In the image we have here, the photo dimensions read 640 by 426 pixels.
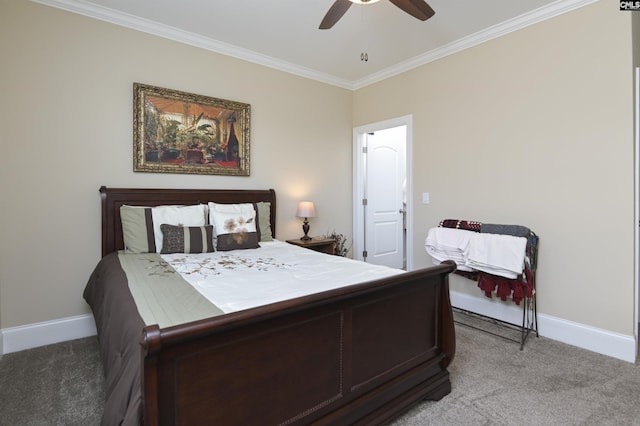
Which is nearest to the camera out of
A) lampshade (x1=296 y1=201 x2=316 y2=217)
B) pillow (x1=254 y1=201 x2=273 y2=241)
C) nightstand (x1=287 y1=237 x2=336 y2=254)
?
pillow (x1=254 y1=201 x2=273 y2=241)

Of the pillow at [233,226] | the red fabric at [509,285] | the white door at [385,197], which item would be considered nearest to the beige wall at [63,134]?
the pillow at [233,226]

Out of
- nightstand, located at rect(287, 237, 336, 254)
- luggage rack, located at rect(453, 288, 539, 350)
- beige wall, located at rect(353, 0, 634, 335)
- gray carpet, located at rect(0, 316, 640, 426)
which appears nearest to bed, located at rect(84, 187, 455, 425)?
gray carpet, located at rect(0, 316, 640, 426)

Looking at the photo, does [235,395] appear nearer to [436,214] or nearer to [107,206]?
[107,206]

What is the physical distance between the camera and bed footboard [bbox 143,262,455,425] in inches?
41.1

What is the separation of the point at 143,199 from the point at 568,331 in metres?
3.84

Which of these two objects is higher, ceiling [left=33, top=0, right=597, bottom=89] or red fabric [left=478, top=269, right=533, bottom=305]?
ceiling [left=33, top=0, right=597, bottom=89]

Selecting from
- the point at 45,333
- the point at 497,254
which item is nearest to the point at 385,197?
the point at 497,254

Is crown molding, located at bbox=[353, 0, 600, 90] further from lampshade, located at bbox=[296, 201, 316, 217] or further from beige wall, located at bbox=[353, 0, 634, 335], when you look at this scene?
lampshade, located at bbox=[296, 201, 316, 217]

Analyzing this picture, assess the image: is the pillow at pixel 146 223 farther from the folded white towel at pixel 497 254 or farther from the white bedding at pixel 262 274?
the folded white towel at pixel 497 254

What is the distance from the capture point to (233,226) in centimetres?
303

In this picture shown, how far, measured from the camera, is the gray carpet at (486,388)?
1740mm

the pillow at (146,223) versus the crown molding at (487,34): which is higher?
the crown molding at (487,34)

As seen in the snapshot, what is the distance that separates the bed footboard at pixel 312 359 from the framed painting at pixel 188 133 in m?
2.44

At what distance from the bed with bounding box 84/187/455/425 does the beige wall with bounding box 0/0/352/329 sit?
92cm
